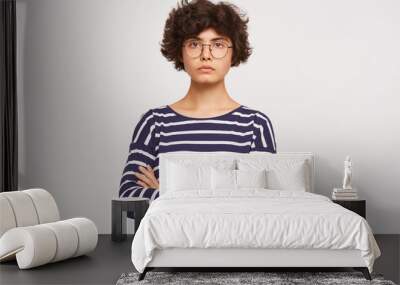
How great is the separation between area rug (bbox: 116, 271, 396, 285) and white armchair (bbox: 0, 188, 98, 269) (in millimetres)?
674

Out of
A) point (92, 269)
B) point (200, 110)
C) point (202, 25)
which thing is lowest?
point (92, 269)

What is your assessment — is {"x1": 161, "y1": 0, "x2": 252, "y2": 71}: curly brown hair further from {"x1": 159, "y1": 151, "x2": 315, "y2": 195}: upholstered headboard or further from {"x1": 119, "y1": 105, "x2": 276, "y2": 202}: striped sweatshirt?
{"x1": 159, "y1": 151, "x2": 315, "y2": 195}: upholstered headboard

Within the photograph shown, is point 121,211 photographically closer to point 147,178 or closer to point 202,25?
point 147,178

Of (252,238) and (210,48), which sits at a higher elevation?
(210,48)

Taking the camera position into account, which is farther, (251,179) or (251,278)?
(251,179)

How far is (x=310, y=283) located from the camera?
4.80 meters

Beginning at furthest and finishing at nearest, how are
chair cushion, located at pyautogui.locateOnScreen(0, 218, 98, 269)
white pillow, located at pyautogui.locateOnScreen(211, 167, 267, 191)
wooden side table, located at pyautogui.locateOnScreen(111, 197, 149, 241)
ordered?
1. wooden side table, located at pyautogui.locateOnScreen(111, 197, 149, 241)
2. white pillow, located at pyautogui.locateOnScreen(211, 167, 267, 191)
3. chair cushion, located at pyautogui.locateOnScreen(0, 218, 98, 269)

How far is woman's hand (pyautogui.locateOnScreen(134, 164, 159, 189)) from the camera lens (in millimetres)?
7203

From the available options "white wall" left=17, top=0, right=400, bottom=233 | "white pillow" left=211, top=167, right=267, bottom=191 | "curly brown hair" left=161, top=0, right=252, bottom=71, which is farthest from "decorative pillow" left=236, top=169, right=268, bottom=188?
"curly brown hair" left=161, top=0, right=252, bottom=71

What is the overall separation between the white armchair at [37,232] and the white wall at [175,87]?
4.35 feet

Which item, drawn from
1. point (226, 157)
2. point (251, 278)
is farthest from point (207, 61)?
point (251, 278)

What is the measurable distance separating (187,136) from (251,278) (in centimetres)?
254

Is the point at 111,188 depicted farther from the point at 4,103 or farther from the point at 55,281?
the point at 55,281

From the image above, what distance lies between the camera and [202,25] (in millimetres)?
7156
